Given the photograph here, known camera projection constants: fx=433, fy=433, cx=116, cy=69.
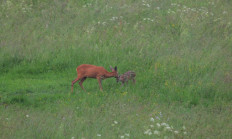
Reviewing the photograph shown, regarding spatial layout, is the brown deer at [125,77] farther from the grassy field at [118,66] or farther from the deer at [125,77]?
the grassy field at [118,66]

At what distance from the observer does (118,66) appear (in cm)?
1458

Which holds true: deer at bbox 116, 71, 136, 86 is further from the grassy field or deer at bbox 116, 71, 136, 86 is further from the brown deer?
the grassy field

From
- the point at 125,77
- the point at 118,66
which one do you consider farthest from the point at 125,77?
the point at 118,66

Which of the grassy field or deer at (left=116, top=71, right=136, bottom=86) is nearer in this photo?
the grassy field

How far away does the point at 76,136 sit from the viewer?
876 centimetres

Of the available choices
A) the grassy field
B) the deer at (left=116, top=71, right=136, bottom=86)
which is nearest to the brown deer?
the deer at (left=116, top=71, right=136, bottom=86)

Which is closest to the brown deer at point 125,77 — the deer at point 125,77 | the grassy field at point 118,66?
the deer at point 125,77

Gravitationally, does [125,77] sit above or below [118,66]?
above

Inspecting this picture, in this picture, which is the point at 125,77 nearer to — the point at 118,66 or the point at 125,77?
the point at 125,77

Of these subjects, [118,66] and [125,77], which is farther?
[118,66]

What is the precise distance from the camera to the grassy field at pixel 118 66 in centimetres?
955

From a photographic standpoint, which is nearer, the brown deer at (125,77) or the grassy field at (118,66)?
the grassy field at (118,66)

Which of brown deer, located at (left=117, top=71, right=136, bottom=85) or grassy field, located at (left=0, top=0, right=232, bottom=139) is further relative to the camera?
brown deer, located at (left=117, top=71, right=136, bottom=85)

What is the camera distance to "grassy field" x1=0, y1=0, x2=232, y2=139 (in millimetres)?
9547
